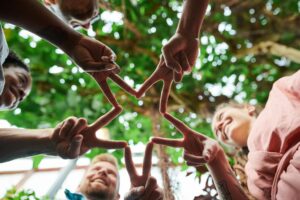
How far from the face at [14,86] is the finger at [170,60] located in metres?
0.33

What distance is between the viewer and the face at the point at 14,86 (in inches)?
30.9

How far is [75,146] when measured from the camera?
729 mm

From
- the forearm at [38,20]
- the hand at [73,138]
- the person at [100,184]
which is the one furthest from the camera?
the person at [100,184]

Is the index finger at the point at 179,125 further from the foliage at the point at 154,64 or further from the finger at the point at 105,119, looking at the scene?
the foliage at the point at 154,64

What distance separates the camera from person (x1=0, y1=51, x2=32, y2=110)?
79 cm

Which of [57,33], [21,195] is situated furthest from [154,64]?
[57,33]

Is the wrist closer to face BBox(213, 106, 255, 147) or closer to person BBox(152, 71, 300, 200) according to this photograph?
person BBox(152, 71, 300, 200)

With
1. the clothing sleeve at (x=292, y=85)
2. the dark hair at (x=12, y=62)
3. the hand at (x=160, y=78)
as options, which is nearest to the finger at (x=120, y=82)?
the hand at (x=160, y=78)

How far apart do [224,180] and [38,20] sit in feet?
1.73

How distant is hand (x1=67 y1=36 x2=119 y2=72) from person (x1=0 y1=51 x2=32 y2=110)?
19cm

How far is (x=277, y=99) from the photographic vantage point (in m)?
0.87

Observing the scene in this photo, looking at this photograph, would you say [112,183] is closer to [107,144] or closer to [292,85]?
[107,144]

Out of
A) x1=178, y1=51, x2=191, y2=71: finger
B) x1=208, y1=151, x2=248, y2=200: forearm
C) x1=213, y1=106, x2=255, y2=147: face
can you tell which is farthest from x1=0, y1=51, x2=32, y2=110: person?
x1=213, y1=106, x2=255, y2=147: face

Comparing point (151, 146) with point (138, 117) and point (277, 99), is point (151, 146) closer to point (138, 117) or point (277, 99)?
point (277, 99)
